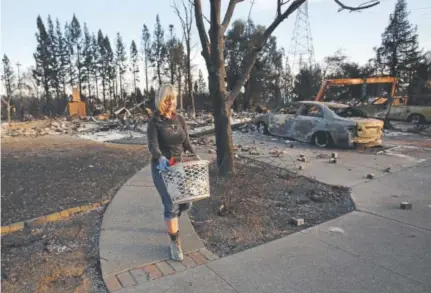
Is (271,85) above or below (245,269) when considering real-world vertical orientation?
above

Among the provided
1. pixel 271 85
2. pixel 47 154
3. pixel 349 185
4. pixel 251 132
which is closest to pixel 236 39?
pixel 271 85

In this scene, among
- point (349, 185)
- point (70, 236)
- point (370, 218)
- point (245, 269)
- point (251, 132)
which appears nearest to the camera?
point (245, 269)

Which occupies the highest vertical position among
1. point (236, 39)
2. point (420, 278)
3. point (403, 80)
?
point (236, 39)

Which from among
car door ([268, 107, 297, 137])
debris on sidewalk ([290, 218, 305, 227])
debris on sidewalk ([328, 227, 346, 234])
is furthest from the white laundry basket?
car door ([268, 107, 297, 137])

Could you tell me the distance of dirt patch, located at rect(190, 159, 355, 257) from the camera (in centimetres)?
383

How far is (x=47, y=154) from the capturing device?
927cm

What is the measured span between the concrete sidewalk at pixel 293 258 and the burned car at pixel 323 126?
16.0 feet

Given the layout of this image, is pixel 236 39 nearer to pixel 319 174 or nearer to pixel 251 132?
pixel 251 132

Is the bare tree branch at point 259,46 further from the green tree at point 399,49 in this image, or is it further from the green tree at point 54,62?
the green tree at point 54,62

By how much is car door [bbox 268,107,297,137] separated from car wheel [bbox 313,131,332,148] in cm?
121

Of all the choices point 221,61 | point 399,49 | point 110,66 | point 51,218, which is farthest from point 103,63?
point 51,218

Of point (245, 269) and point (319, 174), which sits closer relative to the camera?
point (245, 269)

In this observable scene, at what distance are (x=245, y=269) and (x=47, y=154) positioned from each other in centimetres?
818

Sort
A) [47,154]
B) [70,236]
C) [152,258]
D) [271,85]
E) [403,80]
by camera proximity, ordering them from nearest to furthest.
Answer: [152,258], [70,236], [47,154], [403,80], [271,85]
